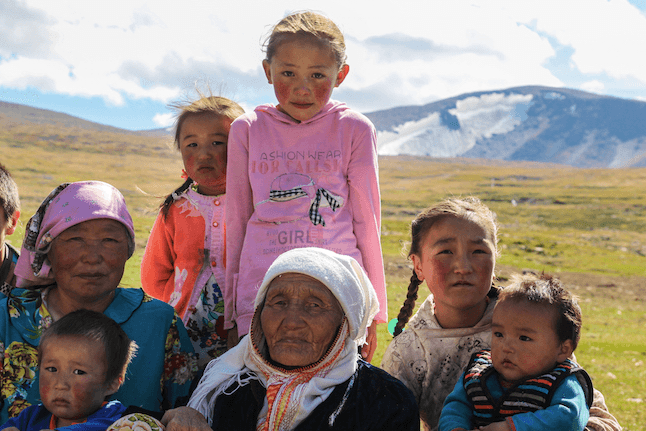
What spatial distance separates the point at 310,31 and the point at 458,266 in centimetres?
184

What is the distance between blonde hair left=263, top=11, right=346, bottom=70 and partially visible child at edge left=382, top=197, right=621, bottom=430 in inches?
52.6

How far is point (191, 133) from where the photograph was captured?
427 centimetres

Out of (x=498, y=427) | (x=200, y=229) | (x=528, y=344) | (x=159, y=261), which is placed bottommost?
(x=498, y=427)

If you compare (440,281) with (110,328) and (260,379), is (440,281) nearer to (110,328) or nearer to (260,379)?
(260,379)

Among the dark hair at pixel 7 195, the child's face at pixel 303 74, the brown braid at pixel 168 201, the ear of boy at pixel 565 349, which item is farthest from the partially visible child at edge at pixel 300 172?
the dark hair at pixel 7 195

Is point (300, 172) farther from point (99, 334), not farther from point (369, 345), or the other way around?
point (99, 334)

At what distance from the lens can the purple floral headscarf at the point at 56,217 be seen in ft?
10.8

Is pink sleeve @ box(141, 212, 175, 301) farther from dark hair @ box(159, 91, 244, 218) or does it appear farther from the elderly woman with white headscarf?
the elderly woman with white headscarf

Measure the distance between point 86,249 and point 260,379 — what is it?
136 centimetres

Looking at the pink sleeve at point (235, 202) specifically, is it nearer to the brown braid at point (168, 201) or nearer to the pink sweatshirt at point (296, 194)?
the pink sweatshirt at point (296, 194)

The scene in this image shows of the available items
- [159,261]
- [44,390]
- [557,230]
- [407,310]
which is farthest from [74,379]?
[557,230]

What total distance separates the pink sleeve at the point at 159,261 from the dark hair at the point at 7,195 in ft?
3.35

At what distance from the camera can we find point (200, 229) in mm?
4293

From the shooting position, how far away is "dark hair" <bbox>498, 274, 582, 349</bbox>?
3.00 metres
